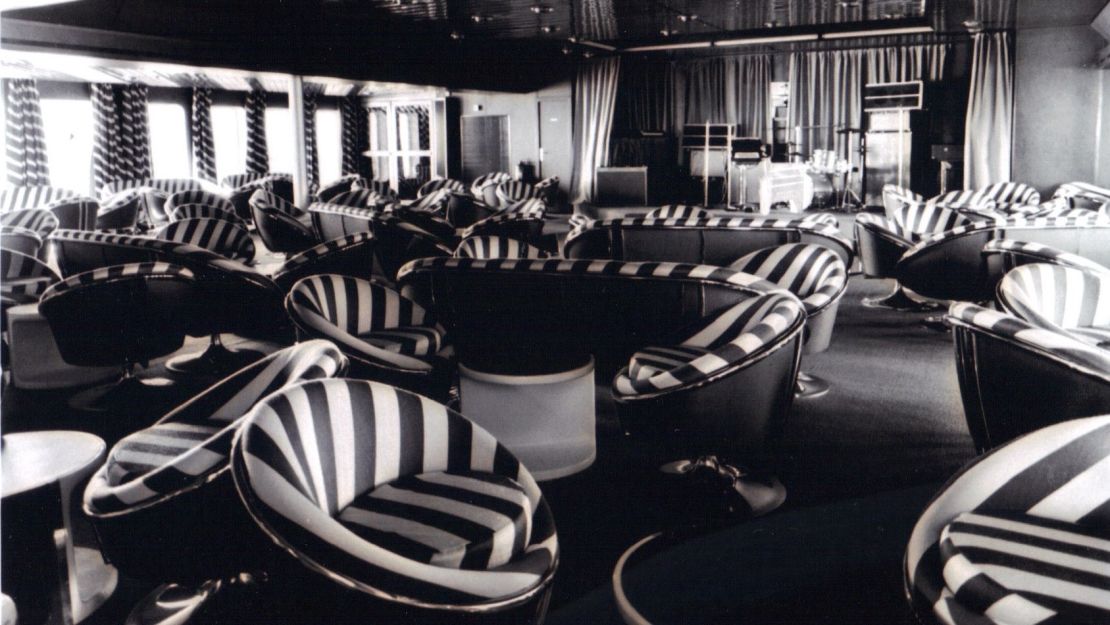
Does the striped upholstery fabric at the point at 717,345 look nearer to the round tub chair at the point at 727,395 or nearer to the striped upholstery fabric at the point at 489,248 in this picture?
the round tub chair at the point at 727,395

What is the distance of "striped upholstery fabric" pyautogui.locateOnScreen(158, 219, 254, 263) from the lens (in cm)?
694

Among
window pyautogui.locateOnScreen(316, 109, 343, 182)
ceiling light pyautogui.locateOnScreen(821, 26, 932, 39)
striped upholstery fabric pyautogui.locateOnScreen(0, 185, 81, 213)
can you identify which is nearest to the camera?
striped upholstery fabric pyautogui.locateOnScreen(0, 185, 81, 213)

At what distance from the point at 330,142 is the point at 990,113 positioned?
11876 millimetres

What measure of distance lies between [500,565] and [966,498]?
1.04 meters

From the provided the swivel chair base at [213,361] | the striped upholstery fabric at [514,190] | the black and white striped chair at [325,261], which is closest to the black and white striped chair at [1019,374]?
the black and white striped chair at [325,261]

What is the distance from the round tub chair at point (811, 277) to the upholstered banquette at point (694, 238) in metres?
0.98

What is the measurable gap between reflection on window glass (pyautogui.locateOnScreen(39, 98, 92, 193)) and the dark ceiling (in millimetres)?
4742

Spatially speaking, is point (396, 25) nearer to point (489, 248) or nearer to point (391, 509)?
point (489, 248)

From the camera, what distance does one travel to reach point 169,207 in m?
10.2

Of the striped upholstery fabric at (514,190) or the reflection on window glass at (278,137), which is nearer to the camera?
the striped upholstery fabric at (514,190)

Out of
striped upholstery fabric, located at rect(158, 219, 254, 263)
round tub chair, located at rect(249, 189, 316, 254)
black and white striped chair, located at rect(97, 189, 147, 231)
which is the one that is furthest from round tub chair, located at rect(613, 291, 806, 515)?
black and white striped chair, located at rect(97, 189, 147, 231)

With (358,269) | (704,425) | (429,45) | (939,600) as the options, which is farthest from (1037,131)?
(939,600)

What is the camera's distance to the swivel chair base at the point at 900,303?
7.44 metres

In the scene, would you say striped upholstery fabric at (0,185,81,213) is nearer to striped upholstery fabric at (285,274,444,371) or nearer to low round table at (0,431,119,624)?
striped upholstery fabric at (285,274,444,371)
